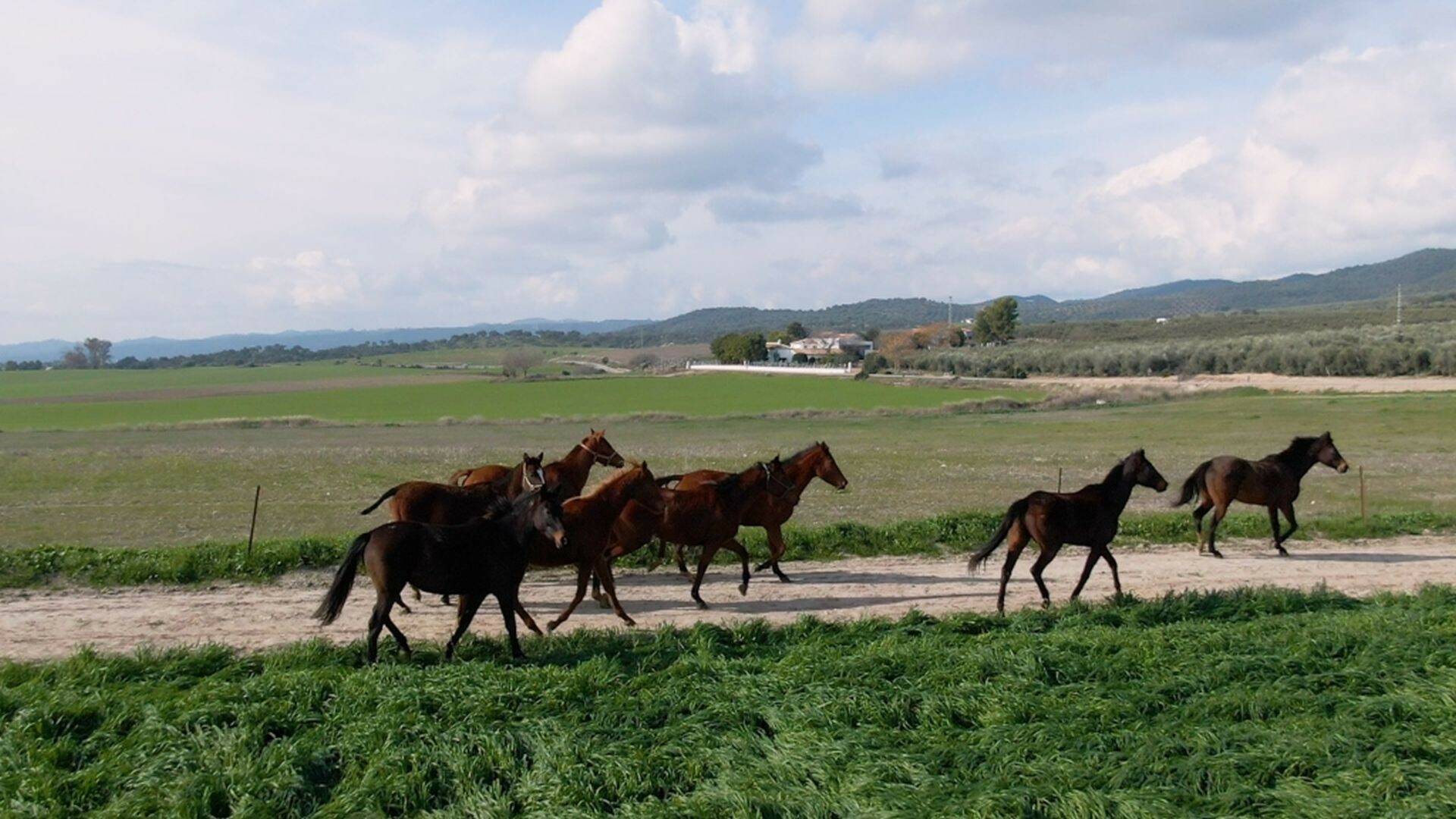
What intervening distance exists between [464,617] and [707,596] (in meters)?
4.06

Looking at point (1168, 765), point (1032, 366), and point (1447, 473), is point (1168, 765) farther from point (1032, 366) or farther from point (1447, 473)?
point (1032, 366)

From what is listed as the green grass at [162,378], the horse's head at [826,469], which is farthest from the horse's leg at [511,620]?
the green grass at [162,378]

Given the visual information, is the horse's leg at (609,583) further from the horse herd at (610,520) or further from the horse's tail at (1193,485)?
the horse's tail at (1193,485)

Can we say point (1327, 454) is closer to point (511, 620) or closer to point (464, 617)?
point (511, 620)

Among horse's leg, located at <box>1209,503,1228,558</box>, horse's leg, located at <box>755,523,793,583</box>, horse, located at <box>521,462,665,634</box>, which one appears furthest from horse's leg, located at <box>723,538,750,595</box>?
horse's leg, located at <box>1209,503,1228,558</box>

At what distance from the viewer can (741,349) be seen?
449 ft

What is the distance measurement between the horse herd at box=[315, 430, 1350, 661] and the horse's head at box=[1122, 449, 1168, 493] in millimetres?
18

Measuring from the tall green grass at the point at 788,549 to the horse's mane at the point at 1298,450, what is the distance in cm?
143

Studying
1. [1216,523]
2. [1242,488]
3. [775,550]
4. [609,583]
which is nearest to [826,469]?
[775,550]

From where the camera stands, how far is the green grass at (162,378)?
9862 cm

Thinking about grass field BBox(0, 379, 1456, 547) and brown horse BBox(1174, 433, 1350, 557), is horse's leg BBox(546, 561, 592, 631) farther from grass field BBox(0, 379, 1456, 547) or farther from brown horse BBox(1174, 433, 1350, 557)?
brown horse BBox(1174, 433, 1350, 557)

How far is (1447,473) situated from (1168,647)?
21.9 m

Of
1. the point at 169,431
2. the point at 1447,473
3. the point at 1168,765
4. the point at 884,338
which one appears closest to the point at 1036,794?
the point at 1168,765

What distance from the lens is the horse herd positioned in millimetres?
9453
